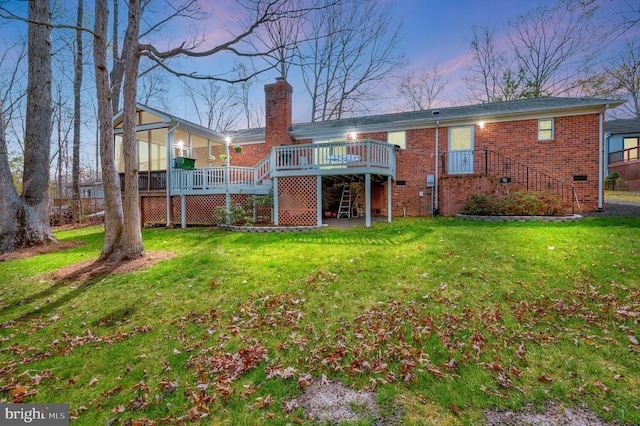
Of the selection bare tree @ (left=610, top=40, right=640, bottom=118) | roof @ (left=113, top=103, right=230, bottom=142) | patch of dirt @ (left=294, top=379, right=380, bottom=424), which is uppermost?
bare tree @ (left=610, top=40, right=640, bottom=118)

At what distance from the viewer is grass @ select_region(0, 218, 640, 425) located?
266 cm

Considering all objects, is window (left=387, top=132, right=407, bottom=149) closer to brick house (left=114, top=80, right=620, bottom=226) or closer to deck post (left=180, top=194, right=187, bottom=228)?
brick house (left=114, top=80, right=620, bottom=226)

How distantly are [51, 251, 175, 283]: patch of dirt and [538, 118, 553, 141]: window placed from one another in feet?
49.2

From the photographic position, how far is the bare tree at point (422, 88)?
24.7 m

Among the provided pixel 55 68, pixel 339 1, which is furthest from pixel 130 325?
pixel 55 68

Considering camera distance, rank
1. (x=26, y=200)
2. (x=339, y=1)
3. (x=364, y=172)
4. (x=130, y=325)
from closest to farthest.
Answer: (x=130, y=325)
(x=339, y=1)
(x=26, y=200)
(x=364, y=172)

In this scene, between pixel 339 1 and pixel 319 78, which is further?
pixel 319 78

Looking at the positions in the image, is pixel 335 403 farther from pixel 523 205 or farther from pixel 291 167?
pixel 523 205

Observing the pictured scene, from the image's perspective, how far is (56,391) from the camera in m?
2.83

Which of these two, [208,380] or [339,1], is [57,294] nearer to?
[208,380]

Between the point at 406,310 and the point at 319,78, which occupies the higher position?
the point at 319,78

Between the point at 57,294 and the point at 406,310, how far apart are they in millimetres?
5989

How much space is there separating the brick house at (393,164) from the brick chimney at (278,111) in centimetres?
5

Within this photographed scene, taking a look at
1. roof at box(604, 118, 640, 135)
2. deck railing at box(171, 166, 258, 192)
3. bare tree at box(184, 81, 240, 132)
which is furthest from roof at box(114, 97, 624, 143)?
roof at box(604, 118, 640, 135)
